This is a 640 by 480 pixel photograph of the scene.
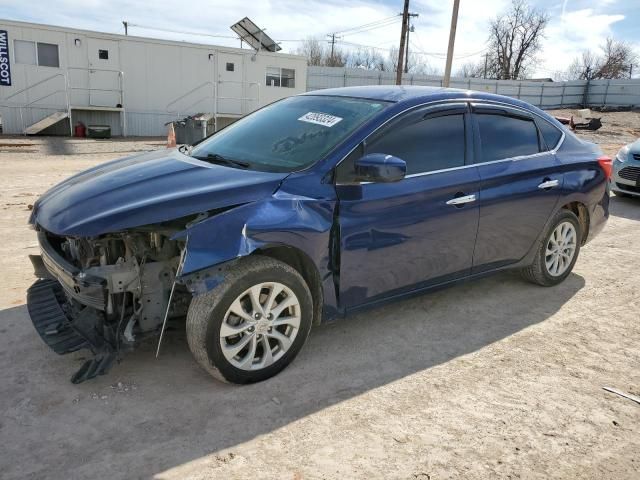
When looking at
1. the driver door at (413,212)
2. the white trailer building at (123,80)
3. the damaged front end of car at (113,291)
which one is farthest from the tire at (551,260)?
the white trailer building at (123,80)

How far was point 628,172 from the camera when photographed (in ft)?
29.9

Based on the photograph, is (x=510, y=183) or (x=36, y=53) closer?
(x=510, y=183)

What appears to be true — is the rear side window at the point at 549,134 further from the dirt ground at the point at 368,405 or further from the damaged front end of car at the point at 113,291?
the damaged front end of car at the point at 113,291

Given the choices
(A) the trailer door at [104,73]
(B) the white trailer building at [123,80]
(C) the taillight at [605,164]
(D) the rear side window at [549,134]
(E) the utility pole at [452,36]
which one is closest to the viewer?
(D) the rear side window at [549,134]

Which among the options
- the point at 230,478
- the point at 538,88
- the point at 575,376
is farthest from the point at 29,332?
the point at 538,88

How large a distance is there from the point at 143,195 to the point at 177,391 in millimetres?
1129

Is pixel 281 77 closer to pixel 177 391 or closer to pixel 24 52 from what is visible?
pixel 24 52

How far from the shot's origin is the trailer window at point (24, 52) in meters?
18.4

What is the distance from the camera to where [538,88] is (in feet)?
144

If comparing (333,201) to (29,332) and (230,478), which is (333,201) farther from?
(29,332)

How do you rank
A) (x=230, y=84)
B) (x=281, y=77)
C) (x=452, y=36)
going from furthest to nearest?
(x=281, y=77), (x=230, y=84), (x=452, y=36)

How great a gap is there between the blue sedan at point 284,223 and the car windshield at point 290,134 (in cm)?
2

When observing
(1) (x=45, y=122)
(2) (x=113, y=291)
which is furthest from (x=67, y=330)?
(1) (x=45, y=122)

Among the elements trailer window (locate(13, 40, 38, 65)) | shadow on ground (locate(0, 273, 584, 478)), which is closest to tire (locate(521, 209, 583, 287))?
shadow on ground (locate(0, 273, 584, 478))
